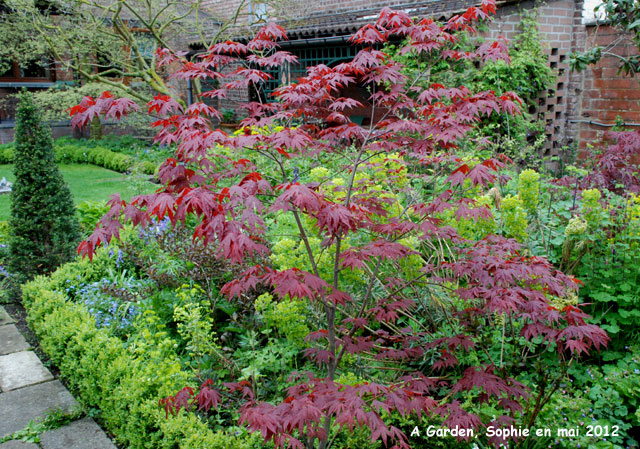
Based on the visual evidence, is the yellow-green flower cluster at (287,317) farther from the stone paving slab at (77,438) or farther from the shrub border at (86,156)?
the shrub border at (86,156)

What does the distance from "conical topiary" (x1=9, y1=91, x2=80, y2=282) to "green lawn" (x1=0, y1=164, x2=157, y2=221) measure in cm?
225

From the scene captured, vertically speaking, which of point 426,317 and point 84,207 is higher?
point 84,207

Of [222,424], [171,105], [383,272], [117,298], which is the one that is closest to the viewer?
[171,105]

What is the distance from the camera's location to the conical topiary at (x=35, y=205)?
194 inches

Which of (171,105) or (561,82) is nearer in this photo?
(171,105)

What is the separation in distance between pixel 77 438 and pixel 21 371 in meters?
1.14

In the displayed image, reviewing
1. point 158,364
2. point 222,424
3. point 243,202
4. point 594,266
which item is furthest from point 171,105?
point 594,266

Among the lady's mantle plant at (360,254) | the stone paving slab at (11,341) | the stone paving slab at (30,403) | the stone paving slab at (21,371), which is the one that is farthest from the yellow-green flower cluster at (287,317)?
the stone paving slab at (11,341)

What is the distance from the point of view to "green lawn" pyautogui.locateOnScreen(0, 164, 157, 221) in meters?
8.81

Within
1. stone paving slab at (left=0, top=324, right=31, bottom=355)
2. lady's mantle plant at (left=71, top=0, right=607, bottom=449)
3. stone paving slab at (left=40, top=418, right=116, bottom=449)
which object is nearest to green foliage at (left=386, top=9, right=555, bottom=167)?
lady's mantle plant at (left=71, top=0, right=607, bottom=449)

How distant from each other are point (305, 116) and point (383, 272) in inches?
52.3

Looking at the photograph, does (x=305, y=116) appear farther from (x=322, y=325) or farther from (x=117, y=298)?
(x=117, y=298)

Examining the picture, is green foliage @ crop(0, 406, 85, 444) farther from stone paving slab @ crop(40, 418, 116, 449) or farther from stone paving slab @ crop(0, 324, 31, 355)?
stone paving slab @ crop(0, 324, 31, 355)

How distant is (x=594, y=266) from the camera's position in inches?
142
